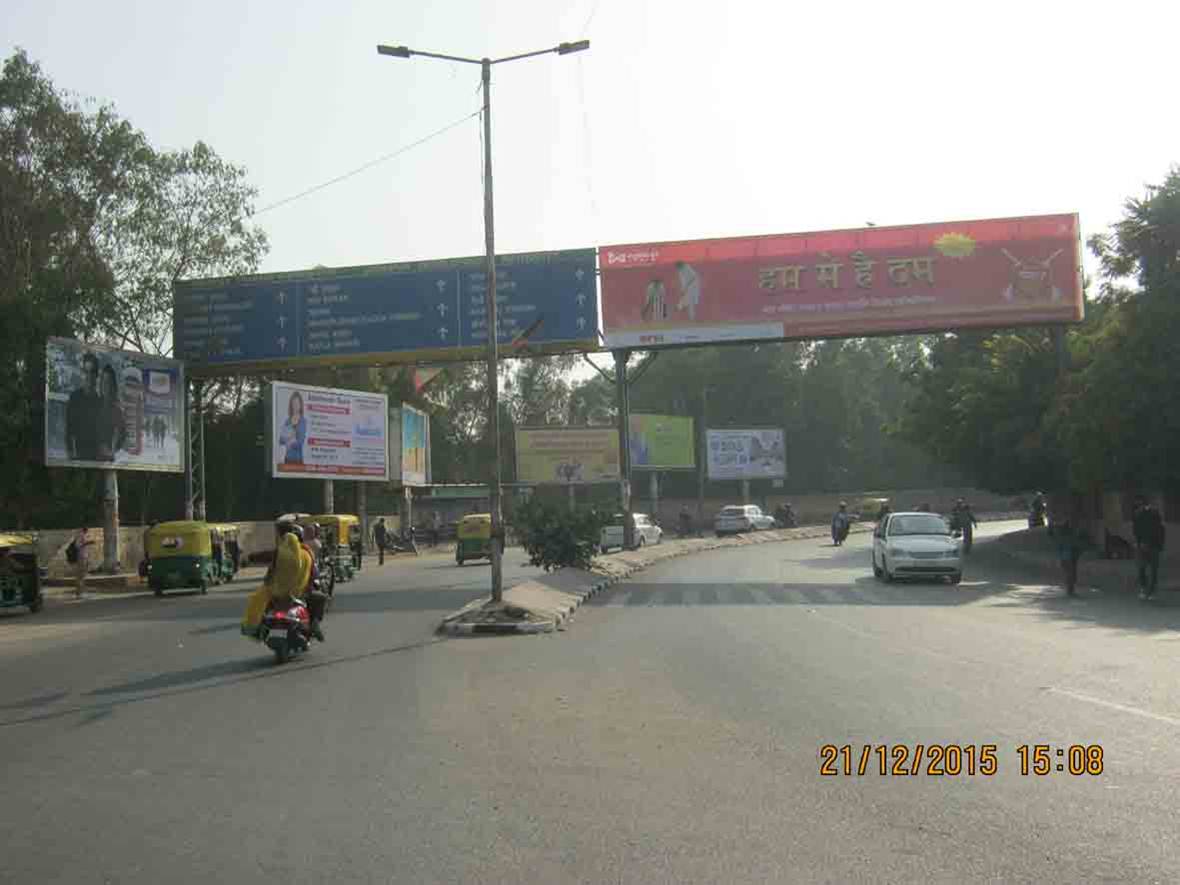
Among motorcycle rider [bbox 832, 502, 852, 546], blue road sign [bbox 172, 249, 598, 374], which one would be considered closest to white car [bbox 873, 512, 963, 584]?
blue road sign [bbox 172, 249, 598, 374]

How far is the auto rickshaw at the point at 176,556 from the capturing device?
1172 inches

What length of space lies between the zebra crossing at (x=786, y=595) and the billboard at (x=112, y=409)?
52.4 feet

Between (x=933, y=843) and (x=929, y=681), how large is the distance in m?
5.52

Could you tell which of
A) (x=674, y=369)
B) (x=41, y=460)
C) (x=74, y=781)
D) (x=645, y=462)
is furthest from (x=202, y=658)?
(x=674, y=369)

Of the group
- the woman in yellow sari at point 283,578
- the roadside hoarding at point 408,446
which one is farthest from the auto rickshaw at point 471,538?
the woman in yellow sari at point 283,578

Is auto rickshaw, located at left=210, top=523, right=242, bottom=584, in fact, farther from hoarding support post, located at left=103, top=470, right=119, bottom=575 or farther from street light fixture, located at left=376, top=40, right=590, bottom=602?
street light fixture, located at left=376, top=40, right=590, bottom=602

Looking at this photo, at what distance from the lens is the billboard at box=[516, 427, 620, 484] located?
2694 inches

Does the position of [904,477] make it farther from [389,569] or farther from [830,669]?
[830,669]

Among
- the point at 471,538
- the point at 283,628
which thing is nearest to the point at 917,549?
the point at 283,628

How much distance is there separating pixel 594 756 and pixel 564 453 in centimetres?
6048

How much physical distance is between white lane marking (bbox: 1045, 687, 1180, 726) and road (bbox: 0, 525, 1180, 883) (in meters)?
0.06

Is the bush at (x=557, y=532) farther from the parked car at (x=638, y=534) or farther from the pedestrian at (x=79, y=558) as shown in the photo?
the parked car at (x=638, y=534)

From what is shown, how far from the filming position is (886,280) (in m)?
32.0
